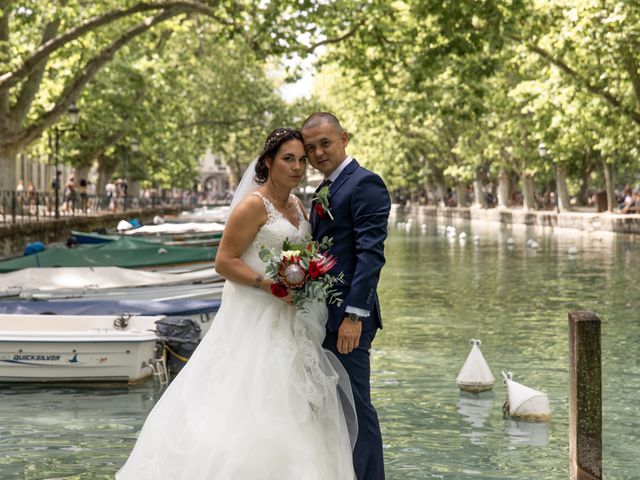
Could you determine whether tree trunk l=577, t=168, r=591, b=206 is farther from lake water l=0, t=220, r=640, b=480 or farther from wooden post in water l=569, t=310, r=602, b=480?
wooden post in water l=569, t=310, r=602, b=480

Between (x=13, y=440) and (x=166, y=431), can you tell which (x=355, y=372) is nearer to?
(x=166, y=431)

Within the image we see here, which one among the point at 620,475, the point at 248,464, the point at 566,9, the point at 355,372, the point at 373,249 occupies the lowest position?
the point at 620,475

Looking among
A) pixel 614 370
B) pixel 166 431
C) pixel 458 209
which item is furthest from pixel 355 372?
pixel 458 209

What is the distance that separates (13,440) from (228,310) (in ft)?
13.5

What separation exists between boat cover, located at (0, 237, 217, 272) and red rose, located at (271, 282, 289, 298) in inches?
505

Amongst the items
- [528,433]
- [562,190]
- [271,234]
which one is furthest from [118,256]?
[562,190]

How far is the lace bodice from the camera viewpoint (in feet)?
19.6

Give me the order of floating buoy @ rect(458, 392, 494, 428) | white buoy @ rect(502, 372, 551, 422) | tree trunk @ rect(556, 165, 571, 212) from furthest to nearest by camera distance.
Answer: tree trunk @ rect(556, 165, 571, 212) < floating buoy @ rect(458, 392, 494, 428) < white buoy @ rect(502, 372, 551, 422)

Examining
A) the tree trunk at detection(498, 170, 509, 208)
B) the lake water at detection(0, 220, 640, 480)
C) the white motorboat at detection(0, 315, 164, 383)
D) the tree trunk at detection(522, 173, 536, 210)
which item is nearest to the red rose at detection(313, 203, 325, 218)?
the lake water at detection(0, 220, 640, 480)

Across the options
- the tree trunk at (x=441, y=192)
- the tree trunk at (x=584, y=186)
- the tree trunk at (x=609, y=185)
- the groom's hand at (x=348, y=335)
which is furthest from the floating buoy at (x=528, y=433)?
the tree trunk at (x=441, y=192)

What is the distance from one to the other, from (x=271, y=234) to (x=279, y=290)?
0.35 m

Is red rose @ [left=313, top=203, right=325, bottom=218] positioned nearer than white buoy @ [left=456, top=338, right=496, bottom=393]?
Yes

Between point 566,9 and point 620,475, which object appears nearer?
point 620,475

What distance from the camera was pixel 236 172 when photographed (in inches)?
4028
